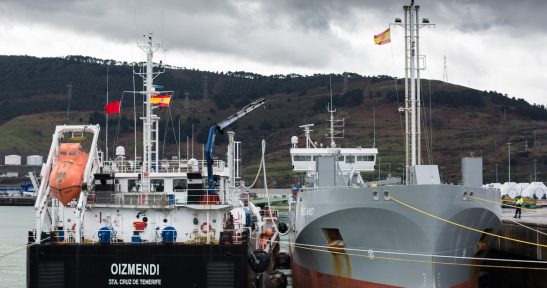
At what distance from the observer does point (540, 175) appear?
5408 inches

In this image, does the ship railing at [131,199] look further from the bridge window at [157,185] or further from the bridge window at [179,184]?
the bridge window at [157,185]

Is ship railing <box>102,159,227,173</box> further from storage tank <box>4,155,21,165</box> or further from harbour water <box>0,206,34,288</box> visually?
storage tank <box>4,155,21,165</box>

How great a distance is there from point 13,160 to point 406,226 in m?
177

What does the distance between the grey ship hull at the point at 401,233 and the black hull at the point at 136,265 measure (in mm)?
4527

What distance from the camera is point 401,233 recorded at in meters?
28.2

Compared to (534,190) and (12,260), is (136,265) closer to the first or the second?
(12,260)

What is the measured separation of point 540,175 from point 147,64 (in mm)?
116595

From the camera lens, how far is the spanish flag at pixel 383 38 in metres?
32.7

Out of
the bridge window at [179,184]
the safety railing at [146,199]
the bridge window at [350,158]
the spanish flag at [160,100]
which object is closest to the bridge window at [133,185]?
the bridge window at [179,184]

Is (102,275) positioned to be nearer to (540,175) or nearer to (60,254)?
(60,254)

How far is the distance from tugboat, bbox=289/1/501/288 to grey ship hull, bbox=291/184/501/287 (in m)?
0.03

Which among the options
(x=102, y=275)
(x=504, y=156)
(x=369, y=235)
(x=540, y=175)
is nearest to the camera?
(x=102, y=275)

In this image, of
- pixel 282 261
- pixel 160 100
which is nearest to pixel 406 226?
pixel 160 100

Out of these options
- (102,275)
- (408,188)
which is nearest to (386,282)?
(408,188)
